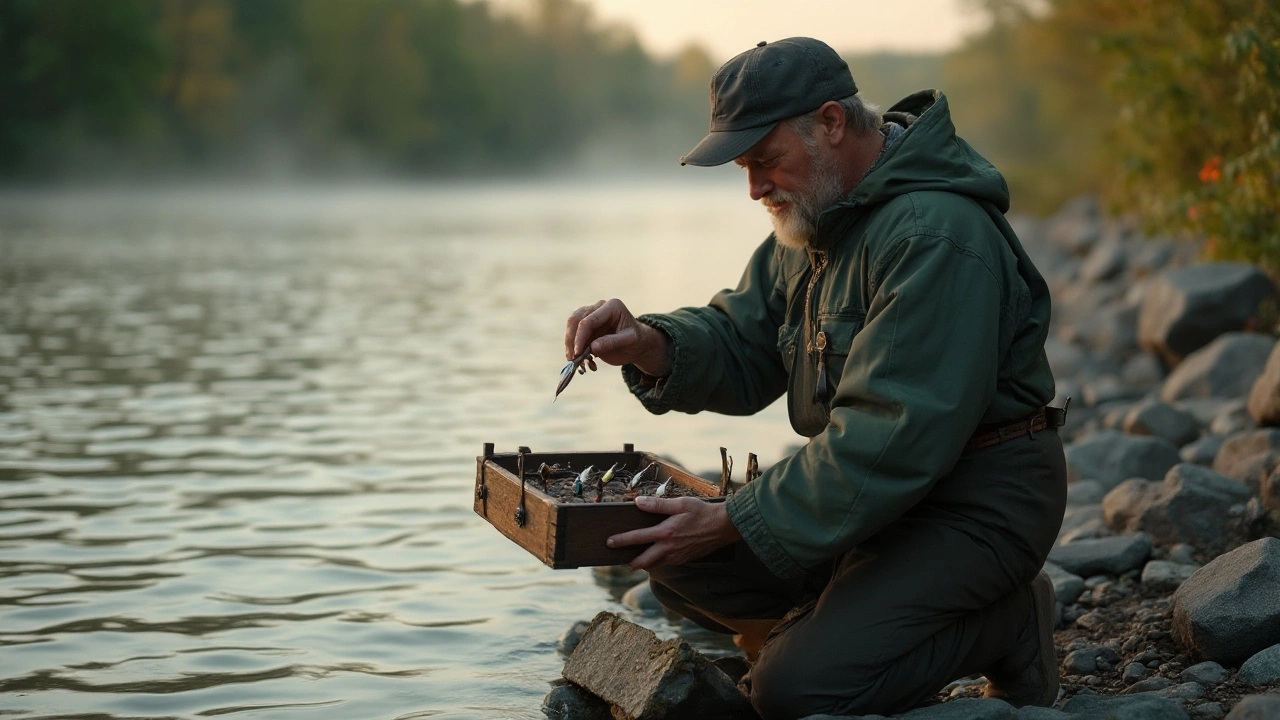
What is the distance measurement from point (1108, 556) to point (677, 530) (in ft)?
7.55

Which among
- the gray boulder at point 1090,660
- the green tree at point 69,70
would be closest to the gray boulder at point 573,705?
the gray boulder at point 1090,660

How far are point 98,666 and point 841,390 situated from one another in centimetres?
267

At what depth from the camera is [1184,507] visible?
5480 mm

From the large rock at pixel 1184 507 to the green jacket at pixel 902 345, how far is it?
1910 millimetres

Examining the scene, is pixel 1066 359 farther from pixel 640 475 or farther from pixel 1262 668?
pixel 640 475

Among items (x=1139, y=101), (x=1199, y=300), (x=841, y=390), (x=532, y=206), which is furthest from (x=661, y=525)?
(x=532, y=206)

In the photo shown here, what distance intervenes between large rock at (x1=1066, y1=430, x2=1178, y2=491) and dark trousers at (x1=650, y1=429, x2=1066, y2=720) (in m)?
3.10

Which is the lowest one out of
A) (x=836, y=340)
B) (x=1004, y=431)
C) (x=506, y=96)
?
(x=1004, y=431)

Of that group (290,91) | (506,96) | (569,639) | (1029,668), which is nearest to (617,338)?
(569,639)

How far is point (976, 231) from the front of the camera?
3684 millimetres

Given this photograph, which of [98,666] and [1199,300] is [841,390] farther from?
[1199,300]

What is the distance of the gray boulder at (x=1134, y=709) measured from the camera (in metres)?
3.58

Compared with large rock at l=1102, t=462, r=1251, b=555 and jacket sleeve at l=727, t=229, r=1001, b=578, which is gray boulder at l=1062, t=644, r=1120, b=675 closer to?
large rock at l=1102, t=462, r=1251, b=555

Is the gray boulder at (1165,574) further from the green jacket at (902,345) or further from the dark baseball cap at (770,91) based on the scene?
the dark baseball cap at (770,91)
